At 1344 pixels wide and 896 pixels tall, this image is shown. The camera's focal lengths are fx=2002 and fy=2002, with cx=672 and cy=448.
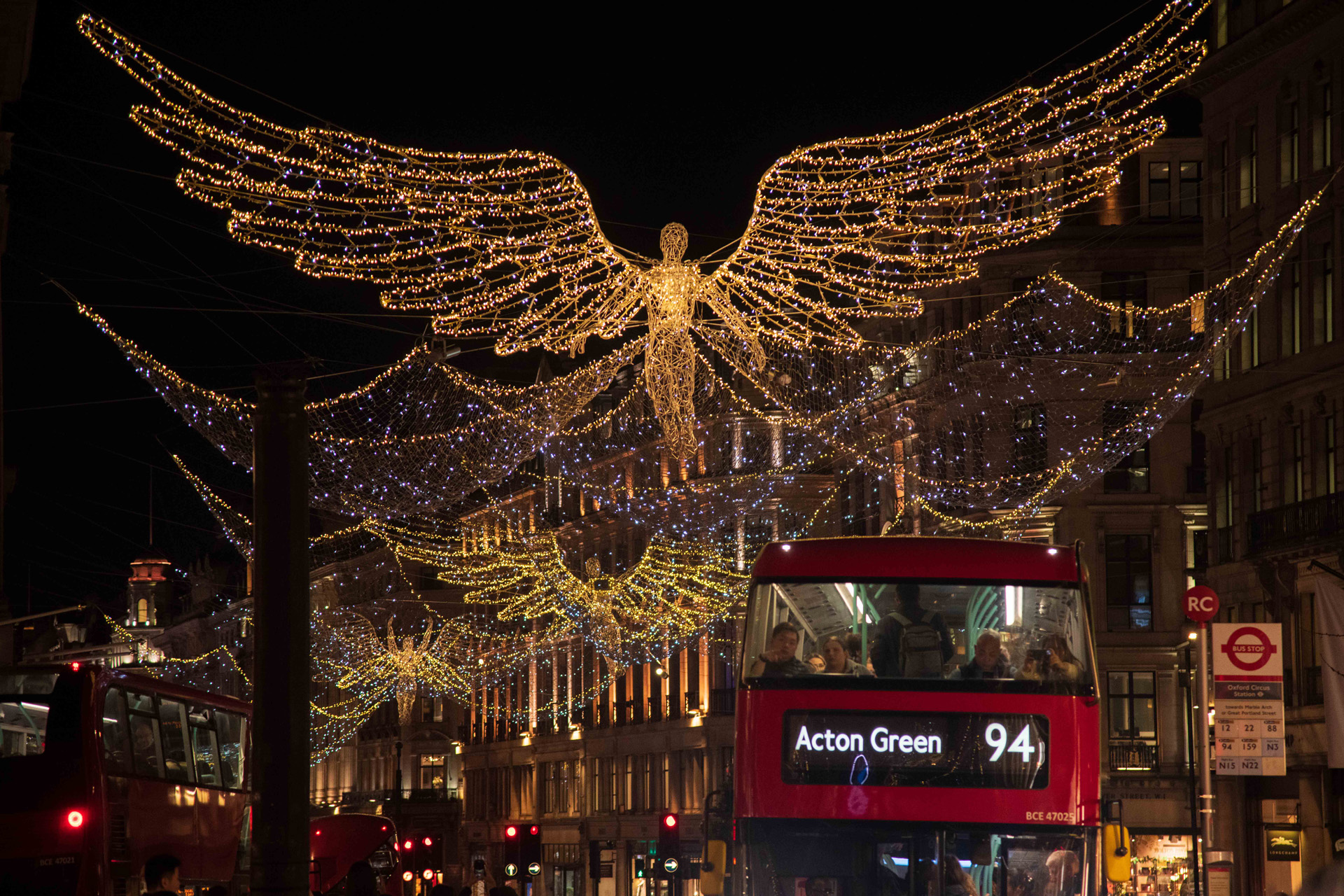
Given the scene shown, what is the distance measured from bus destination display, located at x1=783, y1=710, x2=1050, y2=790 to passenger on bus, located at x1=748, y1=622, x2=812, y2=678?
0.48 meters

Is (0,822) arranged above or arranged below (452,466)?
below

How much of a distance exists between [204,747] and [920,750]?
8.64m

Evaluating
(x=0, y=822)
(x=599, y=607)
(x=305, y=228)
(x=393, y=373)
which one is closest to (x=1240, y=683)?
(x=393, y=373)

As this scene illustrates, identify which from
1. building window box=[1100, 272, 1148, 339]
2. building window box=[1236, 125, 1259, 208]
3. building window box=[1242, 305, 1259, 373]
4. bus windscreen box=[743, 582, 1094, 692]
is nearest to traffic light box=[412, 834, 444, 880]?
building window box=[1242, 305, 1259, 373]

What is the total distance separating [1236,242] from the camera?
38.2 m

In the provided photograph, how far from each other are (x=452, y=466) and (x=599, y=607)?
31.3 metres

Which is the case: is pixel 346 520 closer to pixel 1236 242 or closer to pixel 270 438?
pixel 1236 242

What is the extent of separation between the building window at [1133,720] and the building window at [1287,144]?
640 inches

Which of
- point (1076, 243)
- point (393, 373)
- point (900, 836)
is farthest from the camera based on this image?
point (1076, 243)

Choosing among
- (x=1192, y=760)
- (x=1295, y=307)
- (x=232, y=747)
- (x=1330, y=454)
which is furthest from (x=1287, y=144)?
(x=232, y=747)

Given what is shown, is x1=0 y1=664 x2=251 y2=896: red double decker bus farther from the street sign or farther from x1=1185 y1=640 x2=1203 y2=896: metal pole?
x1=1185 y1=640 x2=1203 y2=896: metal pole

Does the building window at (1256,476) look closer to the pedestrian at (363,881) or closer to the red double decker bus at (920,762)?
the red double decker bus at (920,762)

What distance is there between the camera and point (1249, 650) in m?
27.3

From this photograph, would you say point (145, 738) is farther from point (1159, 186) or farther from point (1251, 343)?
point (1159, 186)
